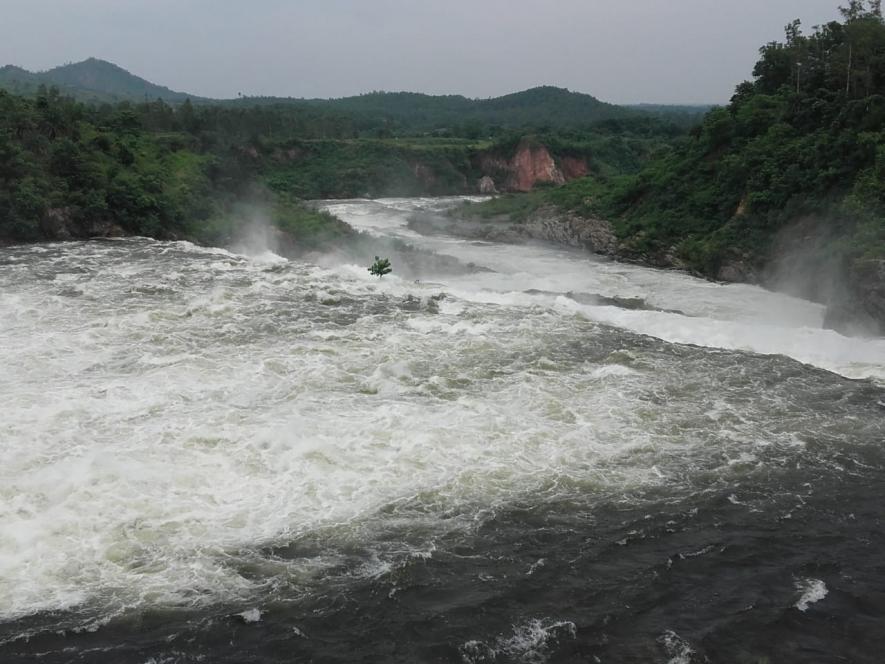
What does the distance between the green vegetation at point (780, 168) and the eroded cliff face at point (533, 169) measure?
3118cm

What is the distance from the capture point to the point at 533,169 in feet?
252

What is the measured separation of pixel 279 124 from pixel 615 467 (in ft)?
261

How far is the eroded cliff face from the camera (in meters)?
76.6

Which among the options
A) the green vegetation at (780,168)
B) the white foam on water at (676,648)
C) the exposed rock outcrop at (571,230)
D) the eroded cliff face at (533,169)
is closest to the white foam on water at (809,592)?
the white foam on water at (676,648)

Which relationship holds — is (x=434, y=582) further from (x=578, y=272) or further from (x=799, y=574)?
(x=578, y=272)

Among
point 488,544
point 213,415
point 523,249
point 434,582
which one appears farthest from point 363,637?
point 523,249

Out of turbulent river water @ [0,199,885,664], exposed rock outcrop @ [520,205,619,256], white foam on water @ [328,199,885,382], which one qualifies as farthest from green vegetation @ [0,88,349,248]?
exposed rock outcrop @ [520,205,619,256]

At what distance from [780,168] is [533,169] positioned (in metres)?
46.5

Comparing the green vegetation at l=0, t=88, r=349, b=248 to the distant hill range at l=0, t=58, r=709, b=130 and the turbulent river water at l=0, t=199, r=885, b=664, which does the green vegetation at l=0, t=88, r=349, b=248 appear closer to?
the turbulent river water at l=0, t=199, r=885, b=664

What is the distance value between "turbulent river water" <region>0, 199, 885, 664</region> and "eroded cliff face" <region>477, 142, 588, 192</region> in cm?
5804

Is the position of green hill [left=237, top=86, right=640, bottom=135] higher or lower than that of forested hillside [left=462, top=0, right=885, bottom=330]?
higher

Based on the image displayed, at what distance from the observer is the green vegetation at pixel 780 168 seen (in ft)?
87.0

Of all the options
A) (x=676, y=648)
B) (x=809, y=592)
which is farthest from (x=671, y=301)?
(x=676, y=648)

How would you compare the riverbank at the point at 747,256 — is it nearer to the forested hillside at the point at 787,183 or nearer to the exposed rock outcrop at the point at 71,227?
the forested hillside at the point at 787,183
